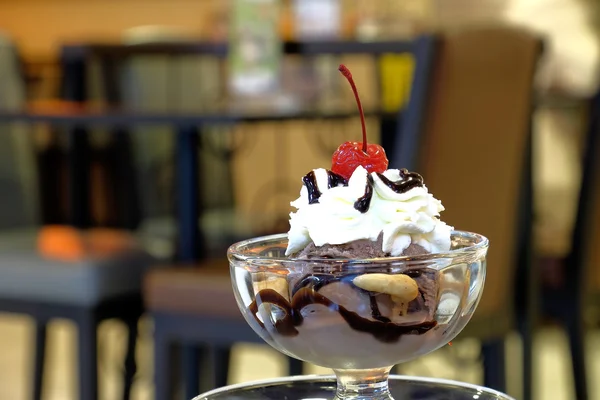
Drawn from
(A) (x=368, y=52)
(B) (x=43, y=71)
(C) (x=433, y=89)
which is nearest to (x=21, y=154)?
(A) (x=368, y=52)

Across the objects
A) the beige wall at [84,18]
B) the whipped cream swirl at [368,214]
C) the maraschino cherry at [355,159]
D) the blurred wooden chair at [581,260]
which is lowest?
the blurred wooden chair at [581,260]

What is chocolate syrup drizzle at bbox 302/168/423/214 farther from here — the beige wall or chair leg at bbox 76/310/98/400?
the beige wall

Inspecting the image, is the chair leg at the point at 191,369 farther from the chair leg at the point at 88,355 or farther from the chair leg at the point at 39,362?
the chair leg at the point at 39,362

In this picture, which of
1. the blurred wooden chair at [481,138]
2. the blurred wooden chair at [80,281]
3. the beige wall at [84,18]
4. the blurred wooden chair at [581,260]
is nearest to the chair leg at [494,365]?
the blurred wooden chair at [481,138]

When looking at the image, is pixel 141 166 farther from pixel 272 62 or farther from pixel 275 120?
pixel 275 120

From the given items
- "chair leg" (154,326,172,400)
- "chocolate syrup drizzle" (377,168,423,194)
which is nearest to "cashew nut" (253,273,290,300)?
"chocolate syrup drizzle" (377,168,423,194)

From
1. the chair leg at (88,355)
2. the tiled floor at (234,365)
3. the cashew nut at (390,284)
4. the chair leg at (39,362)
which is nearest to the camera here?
the cashew nut at (390,284)
